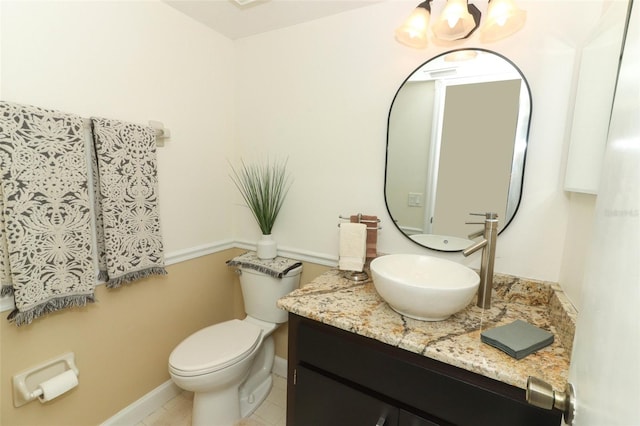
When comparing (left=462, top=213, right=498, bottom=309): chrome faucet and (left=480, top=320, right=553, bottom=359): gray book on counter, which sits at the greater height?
(left=462, top=213, right=498, bottom=309): chrome faucet

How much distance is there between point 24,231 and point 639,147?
1580 millimetres

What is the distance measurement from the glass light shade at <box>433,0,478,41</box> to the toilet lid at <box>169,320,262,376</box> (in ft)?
5.38

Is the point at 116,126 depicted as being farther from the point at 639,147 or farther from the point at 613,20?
A: the point at 613,20

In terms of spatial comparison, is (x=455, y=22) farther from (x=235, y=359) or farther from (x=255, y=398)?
(x=255, y=398)

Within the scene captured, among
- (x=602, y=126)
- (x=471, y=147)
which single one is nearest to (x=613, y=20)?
(x=602, y=126)

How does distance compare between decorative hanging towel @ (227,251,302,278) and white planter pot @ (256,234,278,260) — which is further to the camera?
white planter pot @ (256,234,278,260)

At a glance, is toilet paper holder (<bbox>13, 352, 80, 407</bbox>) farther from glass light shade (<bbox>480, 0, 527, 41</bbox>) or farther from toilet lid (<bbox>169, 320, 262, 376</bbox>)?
glass light shade (<bbox>480, 0, 527, 41</bbox>)

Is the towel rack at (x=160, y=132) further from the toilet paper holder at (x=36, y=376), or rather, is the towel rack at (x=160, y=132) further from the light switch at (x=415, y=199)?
the light switch at (x=415, y=199)

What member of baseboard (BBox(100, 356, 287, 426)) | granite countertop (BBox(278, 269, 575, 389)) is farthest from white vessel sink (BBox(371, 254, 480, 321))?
baseboard (BBox(100, 356, 287, 426))

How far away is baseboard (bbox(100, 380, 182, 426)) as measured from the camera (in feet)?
4.63

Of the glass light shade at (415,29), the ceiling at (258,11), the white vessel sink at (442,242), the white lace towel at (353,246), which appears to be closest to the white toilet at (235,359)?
the white lace towel at (353,246)

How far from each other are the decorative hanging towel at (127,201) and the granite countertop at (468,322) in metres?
0.78

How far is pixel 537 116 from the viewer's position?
111 cm

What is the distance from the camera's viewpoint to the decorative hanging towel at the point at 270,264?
156cm
